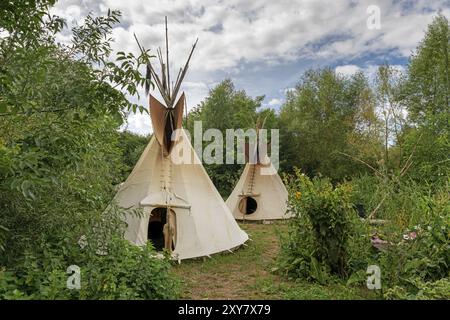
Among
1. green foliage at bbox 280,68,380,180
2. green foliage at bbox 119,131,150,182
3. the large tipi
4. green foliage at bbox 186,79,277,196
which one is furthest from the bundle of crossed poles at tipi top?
green foliage at bbox 280,68,380,180

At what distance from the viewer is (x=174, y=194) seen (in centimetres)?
650

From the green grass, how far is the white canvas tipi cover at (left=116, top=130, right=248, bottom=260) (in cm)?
28

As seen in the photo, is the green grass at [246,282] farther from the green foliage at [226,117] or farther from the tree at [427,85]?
the green foliage at [226,117]

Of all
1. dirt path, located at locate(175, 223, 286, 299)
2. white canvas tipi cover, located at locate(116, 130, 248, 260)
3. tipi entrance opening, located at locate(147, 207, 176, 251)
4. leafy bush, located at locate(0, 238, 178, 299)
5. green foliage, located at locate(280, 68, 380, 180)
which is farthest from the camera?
green foliage, located at locate(280, 68, 380, 180)

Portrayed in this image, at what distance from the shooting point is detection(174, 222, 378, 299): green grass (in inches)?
170

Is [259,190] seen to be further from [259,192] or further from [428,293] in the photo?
[428,293]

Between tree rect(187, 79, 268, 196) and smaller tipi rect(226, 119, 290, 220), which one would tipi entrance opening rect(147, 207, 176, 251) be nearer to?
smaller tipi rect(226, 119, 290, 220)

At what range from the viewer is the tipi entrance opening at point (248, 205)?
11.5 m

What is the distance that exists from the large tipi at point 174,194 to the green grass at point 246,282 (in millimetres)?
334

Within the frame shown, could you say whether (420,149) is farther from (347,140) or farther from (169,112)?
(169,112)

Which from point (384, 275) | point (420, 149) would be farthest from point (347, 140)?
point (384, 275)

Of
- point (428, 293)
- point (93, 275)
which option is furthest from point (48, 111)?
point (428, 293)

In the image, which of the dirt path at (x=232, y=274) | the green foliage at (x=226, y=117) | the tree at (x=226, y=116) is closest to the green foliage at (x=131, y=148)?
the green foliage at (x=226, y=117)
